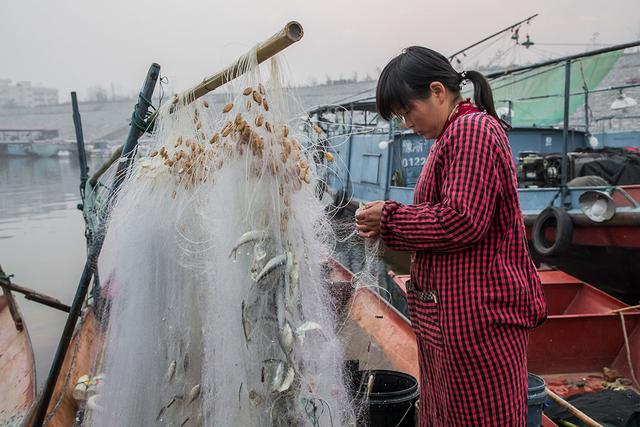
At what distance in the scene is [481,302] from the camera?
5.07 feet

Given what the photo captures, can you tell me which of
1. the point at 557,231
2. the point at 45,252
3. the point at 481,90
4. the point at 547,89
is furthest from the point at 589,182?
the point at 45,252

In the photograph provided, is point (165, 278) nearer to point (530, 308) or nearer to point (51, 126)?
point (530, 308)

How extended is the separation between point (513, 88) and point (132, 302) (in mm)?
13334

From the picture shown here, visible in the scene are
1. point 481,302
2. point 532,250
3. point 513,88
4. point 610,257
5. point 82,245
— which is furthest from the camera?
point 82,245

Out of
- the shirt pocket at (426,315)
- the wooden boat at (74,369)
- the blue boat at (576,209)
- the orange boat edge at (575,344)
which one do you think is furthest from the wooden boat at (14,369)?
the blue boat at (576,209)

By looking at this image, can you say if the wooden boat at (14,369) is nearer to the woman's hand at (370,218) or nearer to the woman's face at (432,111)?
the woman's hand at (370,218)

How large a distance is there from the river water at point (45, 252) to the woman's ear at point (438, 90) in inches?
39.4

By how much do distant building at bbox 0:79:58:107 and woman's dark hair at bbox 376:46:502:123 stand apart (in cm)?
10216

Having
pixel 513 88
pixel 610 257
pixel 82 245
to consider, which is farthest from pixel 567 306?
pixel 82 245

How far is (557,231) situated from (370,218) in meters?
6.58

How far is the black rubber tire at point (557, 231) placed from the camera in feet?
23.8

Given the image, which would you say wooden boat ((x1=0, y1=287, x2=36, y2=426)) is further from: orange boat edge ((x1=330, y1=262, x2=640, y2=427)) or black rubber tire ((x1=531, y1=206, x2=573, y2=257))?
black rubber tire ((x1=531, y1=206, x2=573, y2=257))

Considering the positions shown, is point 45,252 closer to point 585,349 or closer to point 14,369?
point 14,369

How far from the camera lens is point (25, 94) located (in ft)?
324
